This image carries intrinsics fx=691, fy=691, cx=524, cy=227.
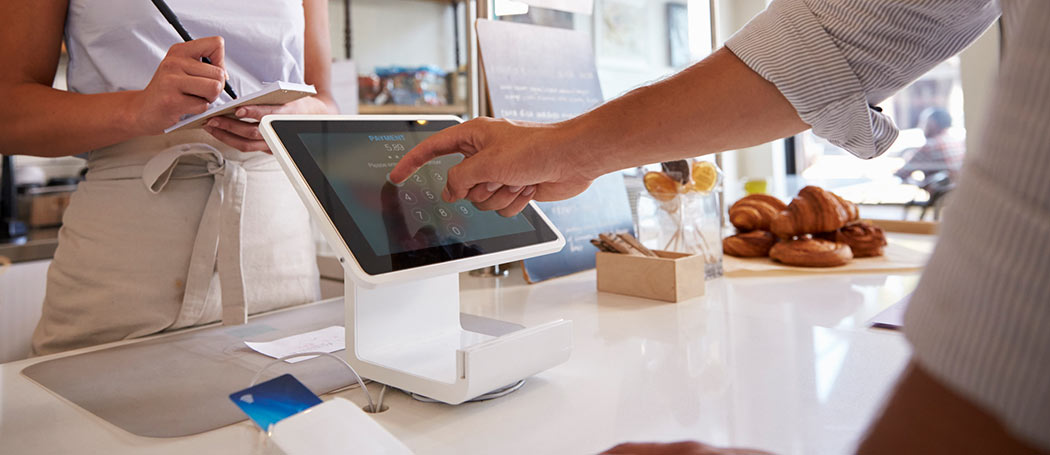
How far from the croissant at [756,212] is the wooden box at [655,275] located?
419 millimetres

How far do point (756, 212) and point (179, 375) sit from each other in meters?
1.20

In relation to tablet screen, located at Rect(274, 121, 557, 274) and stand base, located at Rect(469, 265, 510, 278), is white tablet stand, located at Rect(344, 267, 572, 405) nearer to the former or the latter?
tablet screen, located at Rect(274, 121, 557, 274)

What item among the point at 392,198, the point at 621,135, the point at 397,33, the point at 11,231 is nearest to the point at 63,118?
the point at 392,198

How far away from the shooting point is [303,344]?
88cm

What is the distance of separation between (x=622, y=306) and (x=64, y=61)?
7.95 ft

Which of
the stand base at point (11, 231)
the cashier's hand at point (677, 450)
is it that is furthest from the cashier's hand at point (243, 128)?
the stand base at point (11, 231)

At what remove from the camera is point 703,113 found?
0.72 m

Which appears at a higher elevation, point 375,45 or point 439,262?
point 375,45

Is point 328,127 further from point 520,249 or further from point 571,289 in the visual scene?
point 571,289

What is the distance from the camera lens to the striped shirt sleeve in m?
0.64

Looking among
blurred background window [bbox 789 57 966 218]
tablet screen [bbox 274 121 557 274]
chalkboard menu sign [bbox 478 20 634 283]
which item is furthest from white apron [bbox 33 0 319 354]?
blurred background window [bbox 789 57 966 218]

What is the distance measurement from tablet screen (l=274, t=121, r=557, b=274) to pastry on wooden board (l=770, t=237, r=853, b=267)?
2.47 feet

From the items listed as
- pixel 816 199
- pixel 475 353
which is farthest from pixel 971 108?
pixel 475 353

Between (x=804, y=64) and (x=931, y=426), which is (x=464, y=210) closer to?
(x=804, y=64)
